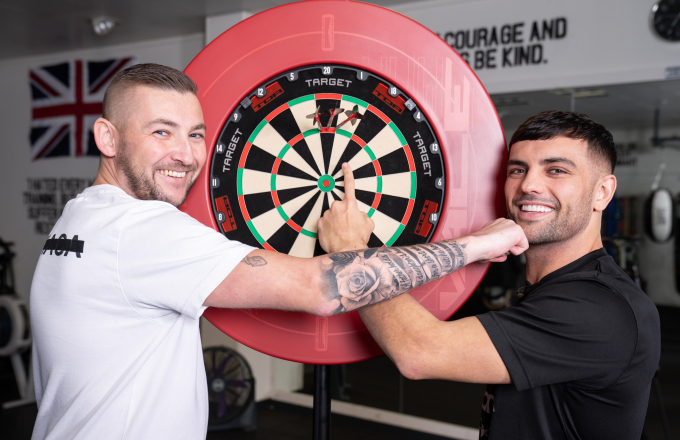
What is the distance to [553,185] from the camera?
1.16m

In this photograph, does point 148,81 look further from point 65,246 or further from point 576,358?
point 576,358

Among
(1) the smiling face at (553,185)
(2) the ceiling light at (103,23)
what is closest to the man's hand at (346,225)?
(1) the smiling face at (553,185)

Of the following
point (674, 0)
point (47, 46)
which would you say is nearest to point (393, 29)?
point (674, 0)

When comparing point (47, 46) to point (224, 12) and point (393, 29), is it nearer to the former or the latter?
point (224, 12)

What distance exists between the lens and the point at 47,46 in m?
4.93

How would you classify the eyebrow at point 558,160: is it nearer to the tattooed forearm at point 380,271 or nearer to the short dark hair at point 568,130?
the short dark hair at point 568,130

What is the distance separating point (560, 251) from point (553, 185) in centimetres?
17

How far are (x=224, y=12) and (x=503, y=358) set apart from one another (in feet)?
12.2

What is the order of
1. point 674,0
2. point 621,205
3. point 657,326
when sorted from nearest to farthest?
point 657,326
point 674,0
point 621,205

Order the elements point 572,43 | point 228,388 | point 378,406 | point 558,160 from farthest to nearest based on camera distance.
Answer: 1. point 378,406
2. point 228,388
3. point 572,43
4. point 558,160

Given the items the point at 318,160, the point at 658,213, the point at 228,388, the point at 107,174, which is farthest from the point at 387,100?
the point at 658,213

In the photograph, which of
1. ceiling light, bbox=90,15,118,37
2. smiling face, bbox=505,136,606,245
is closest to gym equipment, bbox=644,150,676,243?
smiling face, bbox=505,136,606,245

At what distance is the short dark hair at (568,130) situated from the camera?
A: 3.85 feet

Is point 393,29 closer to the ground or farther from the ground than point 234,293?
farther from the ground
